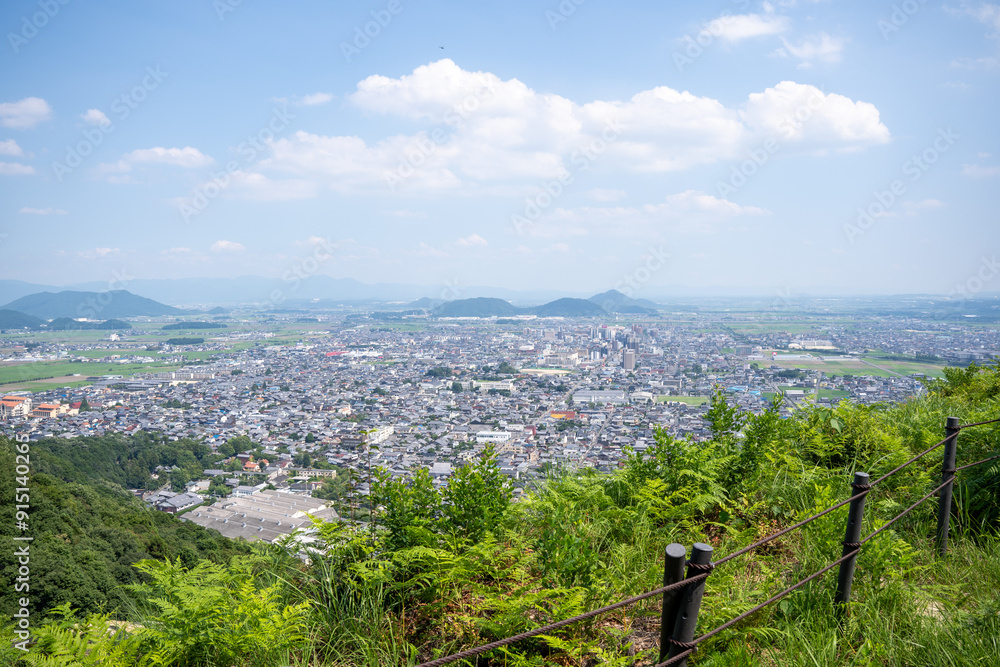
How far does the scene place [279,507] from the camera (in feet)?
47.6

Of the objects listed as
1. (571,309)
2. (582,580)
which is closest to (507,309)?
(571,309)

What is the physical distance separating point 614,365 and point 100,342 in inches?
2706

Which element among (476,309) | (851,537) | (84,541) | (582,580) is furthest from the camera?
(476,309)

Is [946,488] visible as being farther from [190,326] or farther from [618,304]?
[618,304]

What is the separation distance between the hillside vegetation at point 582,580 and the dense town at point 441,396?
545 millimetres

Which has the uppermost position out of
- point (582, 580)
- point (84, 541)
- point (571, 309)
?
point (571, 309)

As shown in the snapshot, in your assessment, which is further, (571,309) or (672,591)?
(571,309)

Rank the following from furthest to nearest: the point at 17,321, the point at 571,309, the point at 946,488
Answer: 1. the point at 571,309
2. the point at 17,321
3. the point at 946,488

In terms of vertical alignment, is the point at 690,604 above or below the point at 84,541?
above

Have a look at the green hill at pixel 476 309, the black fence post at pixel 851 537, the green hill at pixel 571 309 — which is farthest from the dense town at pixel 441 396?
the green hill at pixel 476 309

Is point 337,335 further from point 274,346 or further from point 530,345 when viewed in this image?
point 530,345

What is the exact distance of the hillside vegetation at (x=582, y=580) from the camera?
104 inches

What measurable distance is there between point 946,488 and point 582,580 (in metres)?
3.10

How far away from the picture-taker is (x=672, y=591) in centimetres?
185
